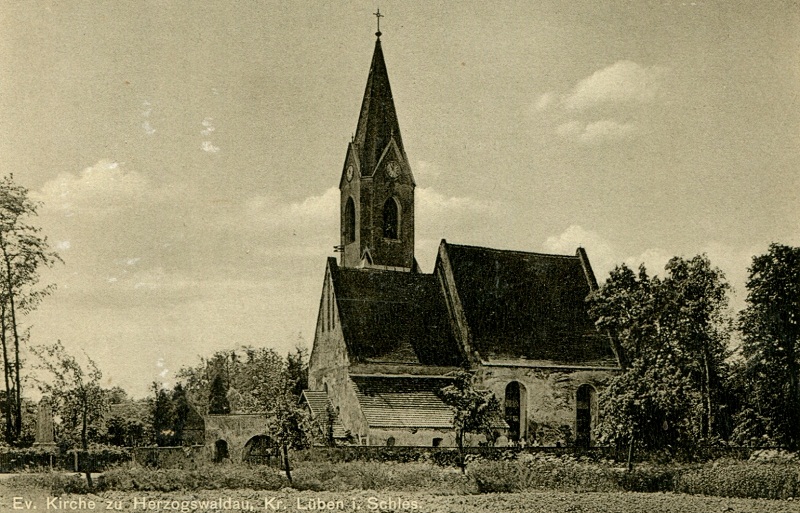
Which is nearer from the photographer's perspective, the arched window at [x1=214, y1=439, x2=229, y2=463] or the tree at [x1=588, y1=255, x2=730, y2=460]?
the tree at [x1=588, y1=255, x2=730, y2=460]

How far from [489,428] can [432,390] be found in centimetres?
362

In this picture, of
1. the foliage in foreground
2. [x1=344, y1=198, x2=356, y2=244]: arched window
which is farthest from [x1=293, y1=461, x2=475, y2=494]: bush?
[x1=344, y1=198, x2=356, y2=244]: arched window

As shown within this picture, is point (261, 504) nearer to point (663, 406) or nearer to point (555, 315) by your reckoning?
point (663, 406)

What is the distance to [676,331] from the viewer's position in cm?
3106

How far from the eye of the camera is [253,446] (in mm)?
32094

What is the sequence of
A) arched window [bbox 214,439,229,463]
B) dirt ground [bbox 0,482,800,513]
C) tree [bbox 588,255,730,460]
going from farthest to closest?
1. arched window [bbox 214,439,229,463]
2. tree [bbox 588,255,730,460]
3. dirt ground [bbox 0,482,800,513]

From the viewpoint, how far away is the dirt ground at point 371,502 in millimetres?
16953

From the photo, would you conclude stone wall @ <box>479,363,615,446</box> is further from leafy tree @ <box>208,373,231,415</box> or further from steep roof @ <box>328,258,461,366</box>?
leafy tree @ <box>208,373,231,415</box>

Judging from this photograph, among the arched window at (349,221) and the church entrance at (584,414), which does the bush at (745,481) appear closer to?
the church entrance at (584,414)

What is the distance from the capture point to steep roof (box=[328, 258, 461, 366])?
3047 centimetres

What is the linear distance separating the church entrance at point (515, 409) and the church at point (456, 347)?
39mm

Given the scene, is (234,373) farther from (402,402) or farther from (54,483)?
(54,483)

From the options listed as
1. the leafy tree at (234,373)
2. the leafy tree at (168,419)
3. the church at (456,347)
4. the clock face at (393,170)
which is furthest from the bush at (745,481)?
Result: the leafy tree at (234,373)

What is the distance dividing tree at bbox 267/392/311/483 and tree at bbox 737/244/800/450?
47.0 ft
